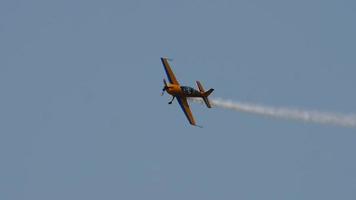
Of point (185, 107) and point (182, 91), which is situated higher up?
point (182, 91)

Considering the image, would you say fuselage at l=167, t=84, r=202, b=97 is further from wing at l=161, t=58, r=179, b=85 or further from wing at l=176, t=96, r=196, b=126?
wing at l=161, t=58, r=179, b=85

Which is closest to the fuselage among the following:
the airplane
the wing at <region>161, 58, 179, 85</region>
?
the airplane

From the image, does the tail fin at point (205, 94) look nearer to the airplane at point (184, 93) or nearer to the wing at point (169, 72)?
the airplane at point (184, 93)

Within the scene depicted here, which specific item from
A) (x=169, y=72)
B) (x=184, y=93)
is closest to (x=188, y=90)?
(x=184, y=93)

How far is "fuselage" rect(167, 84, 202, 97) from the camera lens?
69.1m

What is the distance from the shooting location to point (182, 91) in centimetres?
6969

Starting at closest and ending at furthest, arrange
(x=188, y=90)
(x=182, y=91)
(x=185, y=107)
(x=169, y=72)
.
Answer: (x=182, y=91) < (x=185, y=107) < (x=188, y=90) < (x=169, y=72)

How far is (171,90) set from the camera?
6894 centimetres

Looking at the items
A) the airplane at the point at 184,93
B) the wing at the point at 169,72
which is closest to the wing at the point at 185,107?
the airplane at the point at 184,93

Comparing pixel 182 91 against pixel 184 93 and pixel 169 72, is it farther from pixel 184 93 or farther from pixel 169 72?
pixel 169 72

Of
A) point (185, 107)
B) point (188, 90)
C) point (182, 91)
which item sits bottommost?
point (185, 107)

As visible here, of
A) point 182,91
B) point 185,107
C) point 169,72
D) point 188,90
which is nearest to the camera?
point 182,91

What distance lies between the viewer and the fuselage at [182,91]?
227ft

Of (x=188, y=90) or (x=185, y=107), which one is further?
(x=188, y=90)
